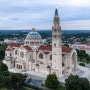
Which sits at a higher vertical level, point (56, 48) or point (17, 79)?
point (56, 48)

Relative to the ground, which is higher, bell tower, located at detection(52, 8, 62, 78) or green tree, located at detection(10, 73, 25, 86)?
bell tower, located at detection(52, 8, 62, 78)

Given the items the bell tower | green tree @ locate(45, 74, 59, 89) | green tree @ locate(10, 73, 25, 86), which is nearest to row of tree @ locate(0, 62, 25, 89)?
green tree @ locate(10, 73, 25, 86)

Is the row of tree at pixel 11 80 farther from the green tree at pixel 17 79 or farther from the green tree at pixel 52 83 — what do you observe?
the green tree at pixel 52 83

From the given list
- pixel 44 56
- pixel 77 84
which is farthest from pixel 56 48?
pixel 77 84

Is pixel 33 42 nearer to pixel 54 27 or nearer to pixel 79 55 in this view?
pixel 54 27

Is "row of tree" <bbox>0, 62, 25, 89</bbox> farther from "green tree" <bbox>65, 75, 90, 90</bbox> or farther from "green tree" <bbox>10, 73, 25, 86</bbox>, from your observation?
"green tree" <bbox>65, 75, 90, 90</bbox>

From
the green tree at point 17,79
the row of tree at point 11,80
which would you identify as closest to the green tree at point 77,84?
the green tree at point 17,79

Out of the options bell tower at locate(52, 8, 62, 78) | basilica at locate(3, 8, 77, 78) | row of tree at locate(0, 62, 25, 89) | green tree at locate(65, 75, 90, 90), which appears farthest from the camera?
basilica at locate(3, 8, 77, 78)

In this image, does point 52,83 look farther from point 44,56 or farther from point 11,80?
point 44,56
